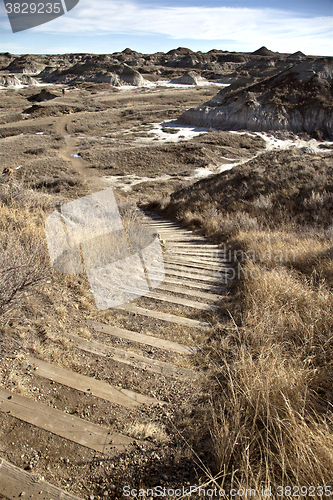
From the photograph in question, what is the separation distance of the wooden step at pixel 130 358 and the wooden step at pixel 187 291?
62.5 inches

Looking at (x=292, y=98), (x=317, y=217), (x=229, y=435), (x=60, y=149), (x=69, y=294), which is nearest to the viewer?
(x=229, y=435)

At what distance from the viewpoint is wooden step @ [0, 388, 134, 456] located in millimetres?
2028

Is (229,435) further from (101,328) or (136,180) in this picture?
(136,180)

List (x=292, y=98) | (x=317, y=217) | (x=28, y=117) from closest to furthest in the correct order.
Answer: (x=317, y=217)
(x=292, y=98)
(x=28, y=117)

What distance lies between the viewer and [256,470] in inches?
68.1

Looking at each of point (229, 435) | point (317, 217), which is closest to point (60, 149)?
point (317, 217)

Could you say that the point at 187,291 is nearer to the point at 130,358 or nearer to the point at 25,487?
the point at 130,358

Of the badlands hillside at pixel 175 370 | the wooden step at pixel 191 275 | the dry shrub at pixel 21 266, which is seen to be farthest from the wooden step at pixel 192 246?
the dry shrub at pixel 21 266

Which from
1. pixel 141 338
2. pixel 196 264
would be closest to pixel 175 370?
pixel 141 338

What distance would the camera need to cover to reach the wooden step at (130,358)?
110 inches

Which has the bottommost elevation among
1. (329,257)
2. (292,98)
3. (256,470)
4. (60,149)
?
(256,470)

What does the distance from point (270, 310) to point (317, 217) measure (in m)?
6.46

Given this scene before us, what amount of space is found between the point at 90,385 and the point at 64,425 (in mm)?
442

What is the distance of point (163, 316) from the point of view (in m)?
3.77
